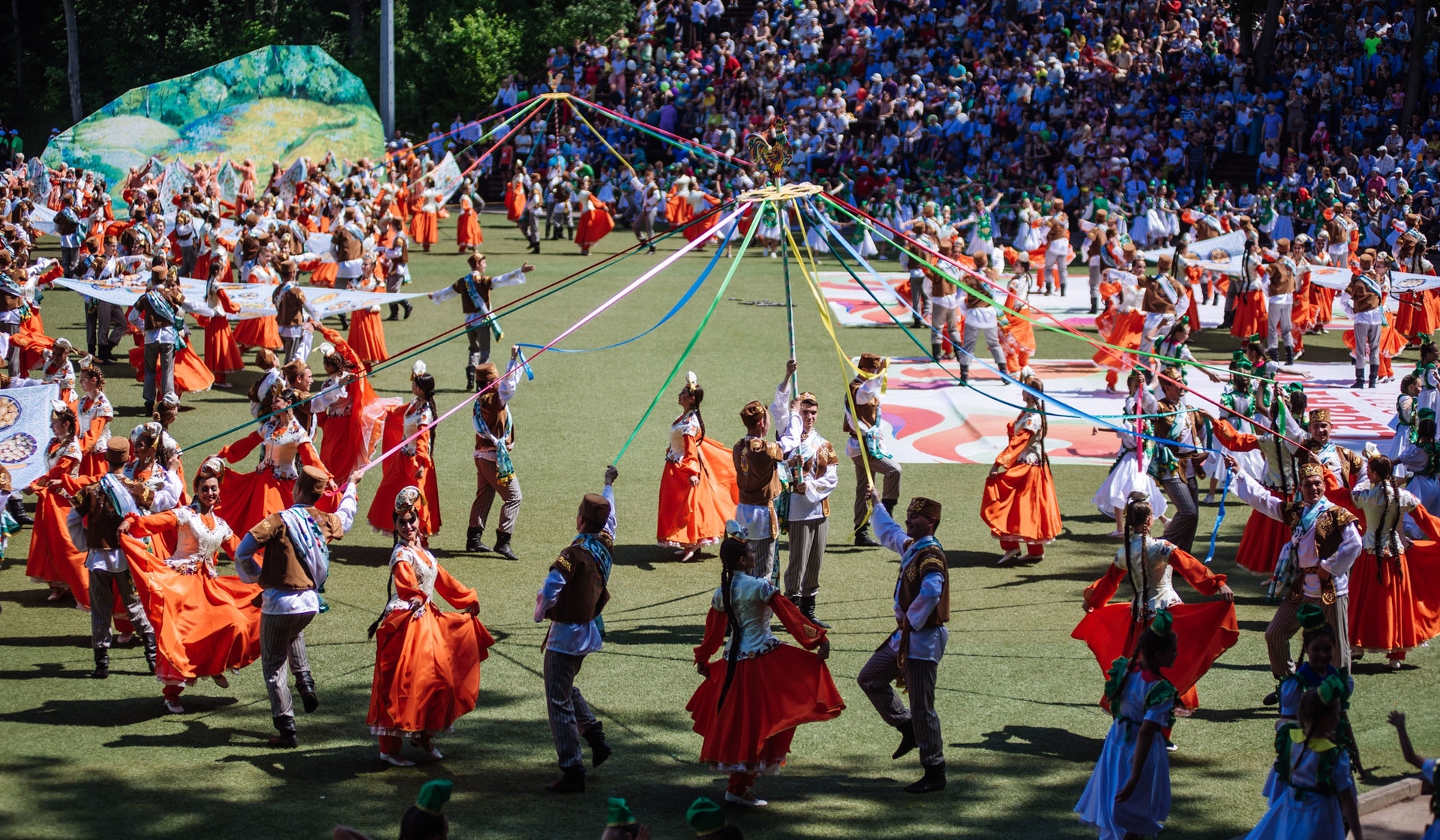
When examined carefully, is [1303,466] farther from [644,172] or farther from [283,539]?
[644,172]

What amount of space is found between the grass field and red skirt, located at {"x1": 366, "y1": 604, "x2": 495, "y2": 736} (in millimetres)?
323

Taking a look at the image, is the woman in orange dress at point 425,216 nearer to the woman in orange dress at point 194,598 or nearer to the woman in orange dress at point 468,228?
the woman in orange dress at point 468,228

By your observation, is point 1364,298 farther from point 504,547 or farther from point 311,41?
point 311,41

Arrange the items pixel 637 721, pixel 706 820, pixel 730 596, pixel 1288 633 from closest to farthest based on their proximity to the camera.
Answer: pixel 706 820, pixel 730 596, pixel 637 721, pixel 1288 633

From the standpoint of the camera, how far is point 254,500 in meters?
10.6

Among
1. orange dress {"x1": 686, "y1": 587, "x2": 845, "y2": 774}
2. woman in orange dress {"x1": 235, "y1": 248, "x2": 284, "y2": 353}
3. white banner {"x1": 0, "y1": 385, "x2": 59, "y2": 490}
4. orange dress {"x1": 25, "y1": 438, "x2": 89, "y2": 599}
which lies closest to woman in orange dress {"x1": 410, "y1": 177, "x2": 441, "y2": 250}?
woman in orange dress {"x1": 235, "y1": 248, "x2": 284, "y2": 353}

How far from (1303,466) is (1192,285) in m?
12.8

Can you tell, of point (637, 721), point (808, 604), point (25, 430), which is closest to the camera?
point (637, 721)

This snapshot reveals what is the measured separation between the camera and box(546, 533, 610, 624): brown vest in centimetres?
743

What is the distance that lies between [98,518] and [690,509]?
449cm

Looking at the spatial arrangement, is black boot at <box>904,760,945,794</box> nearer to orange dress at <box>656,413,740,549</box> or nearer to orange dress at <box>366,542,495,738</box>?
orange dress at <box>366,542,495,738</box>

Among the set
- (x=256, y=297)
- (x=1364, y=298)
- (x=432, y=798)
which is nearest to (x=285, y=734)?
(x=432, y=798)

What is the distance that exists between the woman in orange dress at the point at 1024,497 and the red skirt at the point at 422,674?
5.12 metres

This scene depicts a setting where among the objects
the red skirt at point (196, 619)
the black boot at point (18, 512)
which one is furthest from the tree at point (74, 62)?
the red skirt at point (196, 619)
